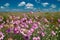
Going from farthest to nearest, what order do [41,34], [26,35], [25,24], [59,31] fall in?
[59,31]
[41,34]
[25,24]
[26,35]

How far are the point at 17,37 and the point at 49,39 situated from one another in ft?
3.60

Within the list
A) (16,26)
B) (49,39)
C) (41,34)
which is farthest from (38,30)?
(16,26)

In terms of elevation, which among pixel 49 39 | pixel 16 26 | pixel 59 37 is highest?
pixel 16 26

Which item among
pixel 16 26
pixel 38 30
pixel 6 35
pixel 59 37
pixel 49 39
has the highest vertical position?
pixel 16 26

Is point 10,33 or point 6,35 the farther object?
point 6,35

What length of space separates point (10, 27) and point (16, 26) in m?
0.14

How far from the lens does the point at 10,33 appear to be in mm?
3195

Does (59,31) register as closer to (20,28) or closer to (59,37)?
(59,37)

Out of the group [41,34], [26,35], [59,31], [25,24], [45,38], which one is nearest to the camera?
[26,35]

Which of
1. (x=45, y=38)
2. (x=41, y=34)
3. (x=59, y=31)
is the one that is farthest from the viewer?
(x=59, y=31)

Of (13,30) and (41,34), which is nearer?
(13,30)

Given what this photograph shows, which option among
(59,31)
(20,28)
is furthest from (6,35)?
(59,31)

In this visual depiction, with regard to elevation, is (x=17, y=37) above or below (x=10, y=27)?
below

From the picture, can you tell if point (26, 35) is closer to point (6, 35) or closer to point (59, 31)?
point (6, 35)
